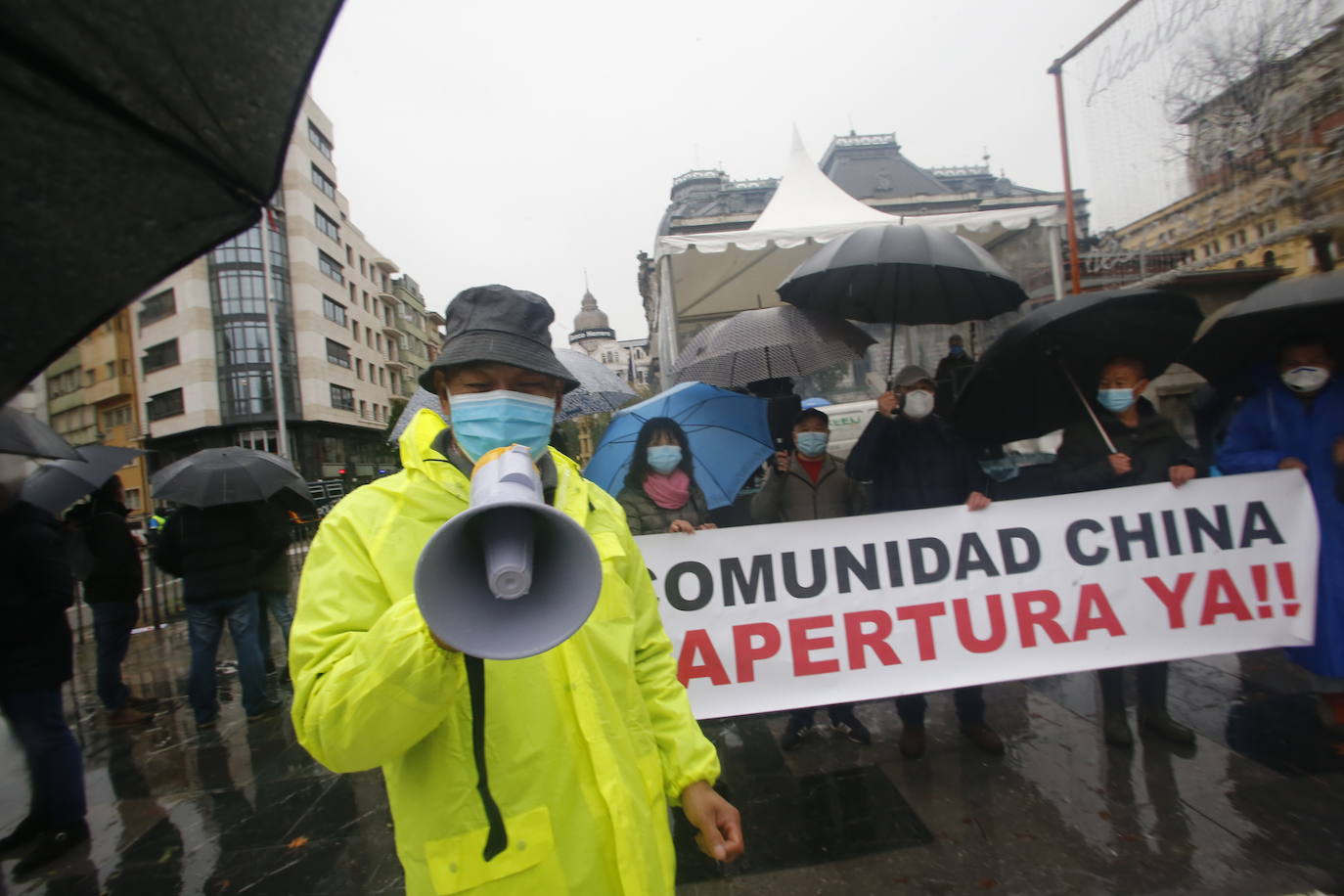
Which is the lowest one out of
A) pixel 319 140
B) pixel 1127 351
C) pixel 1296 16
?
pixel 1127 351

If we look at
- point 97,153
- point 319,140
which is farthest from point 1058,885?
point 319,140

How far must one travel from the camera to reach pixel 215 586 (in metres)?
4.78

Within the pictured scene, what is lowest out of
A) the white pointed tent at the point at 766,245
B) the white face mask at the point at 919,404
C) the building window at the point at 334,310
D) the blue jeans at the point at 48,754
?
the blue jeans at the point at 48,754

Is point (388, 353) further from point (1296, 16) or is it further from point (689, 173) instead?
point (1296, 16)

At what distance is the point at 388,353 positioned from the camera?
63.1 m

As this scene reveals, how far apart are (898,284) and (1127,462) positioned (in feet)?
5.94

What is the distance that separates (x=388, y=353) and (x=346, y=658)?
222 feet

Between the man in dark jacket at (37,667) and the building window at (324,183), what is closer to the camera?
the man in dark jacket at (37,667)

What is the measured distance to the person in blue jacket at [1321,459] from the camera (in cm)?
343

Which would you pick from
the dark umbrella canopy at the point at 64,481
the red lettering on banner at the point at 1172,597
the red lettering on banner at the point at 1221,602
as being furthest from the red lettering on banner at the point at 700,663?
the dark umbrella canopy at the point at 64,481

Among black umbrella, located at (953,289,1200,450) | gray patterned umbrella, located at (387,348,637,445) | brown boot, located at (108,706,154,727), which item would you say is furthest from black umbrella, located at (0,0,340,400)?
brown boot, located at (108,706,154,727)

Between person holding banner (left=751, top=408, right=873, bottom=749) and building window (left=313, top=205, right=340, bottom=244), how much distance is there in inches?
1993

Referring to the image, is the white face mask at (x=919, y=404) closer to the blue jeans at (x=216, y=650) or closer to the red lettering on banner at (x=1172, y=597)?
the red lettering on banner at (x=1172, y=597)

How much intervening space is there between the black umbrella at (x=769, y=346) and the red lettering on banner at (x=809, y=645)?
74.9 inches
